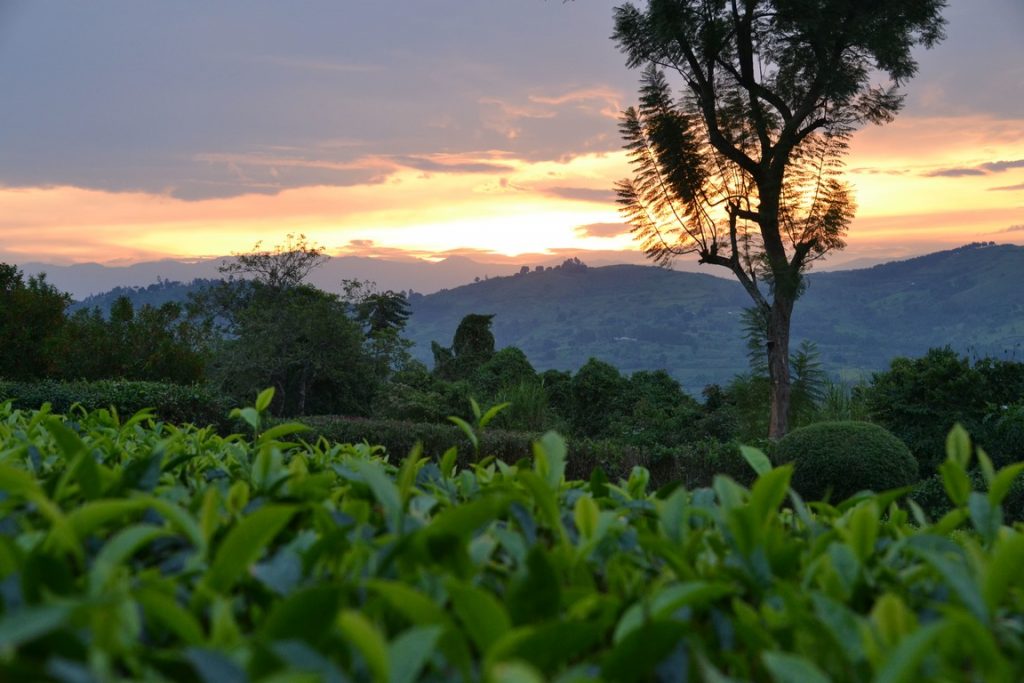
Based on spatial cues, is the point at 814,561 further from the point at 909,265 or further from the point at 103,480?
the point at 909,265

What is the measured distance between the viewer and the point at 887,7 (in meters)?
18.3

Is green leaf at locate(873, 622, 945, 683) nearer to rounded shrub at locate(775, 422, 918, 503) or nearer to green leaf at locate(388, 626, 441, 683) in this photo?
green leaf at locate(388, 626, 441, 683)

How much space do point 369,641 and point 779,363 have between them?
18516 mm

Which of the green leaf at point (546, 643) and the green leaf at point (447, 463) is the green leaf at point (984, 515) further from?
the green leaf at point (447, 463)

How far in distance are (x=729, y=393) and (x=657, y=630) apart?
72.6ft

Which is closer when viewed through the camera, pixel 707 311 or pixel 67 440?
pixel 67 440

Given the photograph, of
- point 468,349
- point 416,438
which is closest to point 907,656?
point 416,438

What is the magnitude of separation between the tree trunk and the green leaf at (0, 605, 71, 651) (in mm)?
17835

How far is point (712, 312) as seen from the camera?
125 meters

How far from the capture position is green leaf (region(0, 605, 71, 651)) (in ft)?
2.23

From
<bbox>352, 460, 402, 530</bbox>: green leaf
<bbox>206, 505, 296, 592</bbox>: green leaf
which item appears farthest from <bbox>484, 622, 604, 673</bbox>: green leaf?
<bbox>352, 460, 402, 530</bbox>: green leaf

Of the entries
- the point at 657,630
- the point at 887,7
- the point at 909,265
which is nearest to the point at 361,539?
the point at 657,630

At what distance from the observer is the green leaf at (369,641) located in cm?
70

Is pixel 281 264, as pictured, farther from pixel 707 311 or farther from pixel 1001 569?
pixel 707 311
